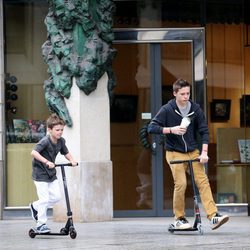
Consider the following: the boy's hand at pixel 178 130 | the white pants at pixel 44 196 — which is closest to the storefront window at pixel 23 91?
the white pants at pixel 44 196

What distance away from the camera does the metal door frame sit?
1520cm

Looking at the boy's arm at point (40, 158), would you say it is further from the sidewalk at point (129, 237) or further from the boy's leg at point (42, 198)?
the sidewalk at point (129, 237)

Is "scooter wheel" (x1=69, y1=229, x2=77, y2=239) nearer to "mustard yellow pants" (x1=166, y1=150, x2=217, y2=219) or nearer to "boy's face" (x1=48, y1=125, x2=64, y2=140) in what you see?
"boy's face" (x1=48, y1=125, x2=64, y2=140)

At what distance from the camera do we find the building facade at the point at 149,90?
15.3 m

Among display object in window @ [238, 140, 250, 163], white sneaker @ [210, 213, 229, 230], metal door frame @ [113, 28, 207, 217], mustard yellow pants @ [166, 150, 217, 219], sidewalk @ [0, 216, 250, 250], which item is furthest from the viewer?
display object in window @ [238, 140, 250, 163]

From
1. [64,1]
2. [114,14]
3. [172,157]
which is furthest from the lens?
[114,14]

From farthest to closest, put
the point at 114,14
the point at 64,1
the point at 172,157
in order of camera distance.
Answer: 1. the point at 114,14
2. the point at 64,1
3. the point at 172,157

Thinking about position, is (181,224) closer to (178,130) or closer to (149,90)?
(178,130)

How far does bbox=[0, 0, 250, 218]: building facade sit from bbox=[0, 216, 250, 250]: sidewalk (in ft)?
4.06

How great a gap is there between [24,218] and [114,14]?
373 centimetres

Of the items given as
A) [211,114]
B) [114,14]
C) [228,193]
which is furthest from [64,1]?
[228,193]

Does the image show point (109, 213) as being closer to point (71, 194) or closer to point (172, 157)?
point (71, 194)

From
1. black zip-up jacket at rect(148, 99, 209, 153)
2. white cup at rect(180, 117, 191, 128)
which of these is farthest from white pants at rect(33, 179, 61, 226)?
white cup at rect(180, 117, 191, 128)

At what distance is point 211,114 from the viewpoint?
15500mm
